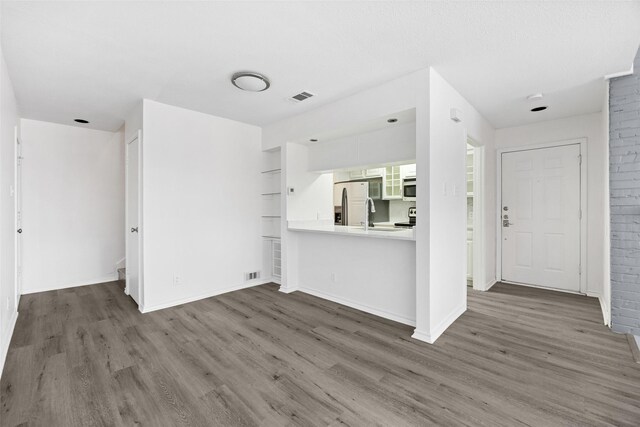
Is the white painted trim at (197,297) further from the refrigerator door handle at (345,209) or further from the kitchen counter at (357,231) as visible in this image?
the refrigerator door handle at (345,209)

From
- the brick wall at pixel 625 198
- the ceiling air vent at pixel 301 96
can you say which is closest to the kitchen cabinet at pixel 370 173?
the ceiling air vent at pixel 301 96

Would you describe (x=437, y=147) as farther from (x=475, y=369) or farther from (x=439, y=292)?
(x=475, y=369)

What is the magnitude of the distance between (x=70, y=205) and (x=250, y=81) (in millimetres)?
3792

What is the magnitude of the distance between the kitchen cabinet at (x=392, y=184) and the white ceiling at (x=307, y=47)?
2.16 meters

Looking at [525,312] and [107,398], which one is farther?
[525,312]

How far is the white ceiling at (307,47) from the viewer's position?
75.0 inches

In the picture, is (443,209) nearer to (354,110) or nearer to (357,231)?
(357,231)

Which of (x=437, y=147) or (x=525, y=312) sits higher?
(x=437, y=147)

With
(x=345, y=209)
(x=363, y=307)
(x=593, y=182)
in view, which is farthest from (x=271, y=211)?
(x=593, y=182)

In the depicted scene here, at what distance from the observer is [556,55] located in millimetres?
2438

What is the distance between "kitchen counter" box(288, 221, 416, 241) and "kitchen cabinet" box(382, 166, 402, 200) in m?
1.49

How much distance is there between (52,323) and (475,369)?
4.09m

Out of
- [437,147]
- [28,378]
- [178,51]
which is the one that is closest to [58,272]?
[28,378]

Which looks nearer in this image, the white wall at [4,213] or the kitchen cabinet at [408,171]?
the white wall at [4,213]
